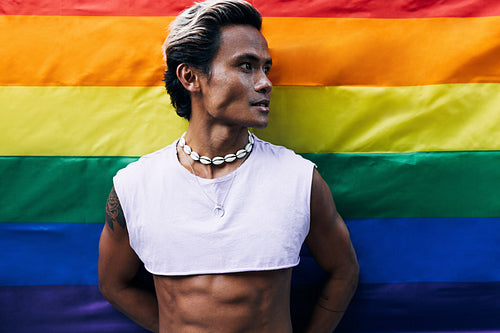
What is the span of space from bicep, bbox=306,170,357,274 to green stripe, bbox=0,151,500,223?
24 cm

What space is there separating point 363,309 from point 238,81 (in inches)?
44.8

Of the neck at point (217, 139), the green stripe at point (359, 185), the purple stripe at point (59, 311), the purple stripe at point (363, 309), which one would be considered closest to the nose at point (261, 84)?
the neck at point (217, 139)

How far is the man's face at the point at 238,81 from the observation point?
1453 millimetres

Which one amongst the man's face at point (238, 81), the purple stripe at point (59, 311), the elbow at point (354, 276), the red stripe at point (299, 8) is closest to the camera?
the man's face at point (238, 81)

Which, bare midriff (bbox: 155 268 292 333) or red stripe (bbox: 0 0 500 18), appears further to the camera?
red stripe (bbox: 0 0 500 18)

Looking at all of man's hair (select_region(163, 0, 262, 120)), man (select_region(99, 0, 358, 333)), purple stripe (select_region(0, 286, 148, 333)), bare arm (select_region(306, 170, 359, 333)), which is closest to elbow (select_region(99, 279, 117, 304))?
purple stripe (select_region(0, 286, 148, 333))

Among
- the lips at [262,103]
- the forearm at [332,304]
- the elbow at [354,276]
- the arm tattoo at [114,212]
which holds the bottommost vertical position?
the forearm at [332,304]

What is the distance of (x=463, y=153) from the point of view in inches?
72.2

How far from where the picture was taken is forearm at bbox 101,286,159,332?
175 centimetres

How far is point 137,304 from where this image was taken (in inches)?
68.9

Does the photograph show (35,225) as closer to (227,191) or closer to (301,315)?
(227,191)

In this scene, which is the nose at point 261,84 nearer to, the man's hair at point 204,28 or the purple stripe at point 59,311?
the man's hair at point 204,28

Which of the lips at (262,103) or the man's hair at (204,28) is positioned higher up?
the man's hair at (204,28)

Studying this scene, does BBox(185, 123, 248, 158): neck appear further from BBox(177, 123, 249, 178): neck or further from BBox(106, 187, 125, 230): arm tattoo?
BBox(106, 187, 125, 230): arm tattoo
